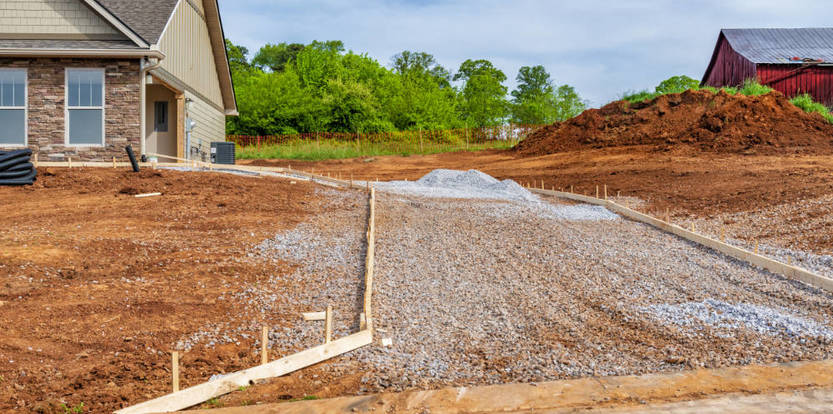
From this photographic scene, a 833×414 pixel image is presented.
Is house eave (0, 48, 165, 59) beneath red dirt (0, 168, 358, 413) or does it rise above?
above

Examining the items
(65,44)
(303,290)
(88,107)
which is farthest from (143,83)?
(303,290)

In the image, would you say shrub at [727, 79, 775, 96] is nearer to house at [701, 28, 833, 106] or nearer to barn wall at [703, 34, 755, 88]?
house at [701, 28, 833, 106]

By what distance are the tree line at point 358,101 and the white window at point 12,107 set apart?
20696 mm

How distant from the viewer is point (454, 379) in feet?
15.5

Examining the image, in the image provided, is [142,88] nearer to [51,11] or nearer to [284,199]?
[51,11]

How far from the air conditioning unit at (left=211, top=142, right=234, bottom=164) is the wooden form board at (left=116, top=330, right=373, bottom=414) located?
46.5 ft

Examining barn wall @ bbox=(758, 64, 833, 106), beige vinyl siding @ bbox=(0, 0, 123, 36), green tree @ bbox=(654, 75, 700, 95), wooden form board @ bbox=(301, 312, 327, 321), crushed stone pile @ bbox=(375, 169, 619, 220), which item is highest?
green tree @ bbox=(654, 75, 700, 95)

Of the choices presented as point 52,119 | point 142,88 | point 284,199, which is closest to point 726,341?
point 284,199

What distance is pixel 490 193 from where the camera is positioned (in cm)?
1452

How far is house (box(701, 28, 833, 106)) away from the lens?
1035 inches

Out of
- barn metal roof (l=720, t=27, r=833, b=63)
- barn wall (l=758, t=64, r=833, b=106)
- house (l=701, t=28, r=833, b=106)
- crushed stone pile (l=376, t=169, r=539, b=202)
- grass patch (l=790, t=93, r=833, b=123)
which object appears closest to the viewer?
crushed stone pile (l=376, t=169, r=539, b=202)

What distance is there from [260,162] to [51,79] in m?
12.4

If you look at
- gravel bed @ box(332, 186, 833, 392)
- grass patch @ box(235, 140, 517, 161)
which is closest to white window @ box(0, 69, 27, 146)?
gravel bed @ box(332, 186, 833, 392)

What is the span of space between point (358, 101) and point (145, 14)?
20030 millimetres
